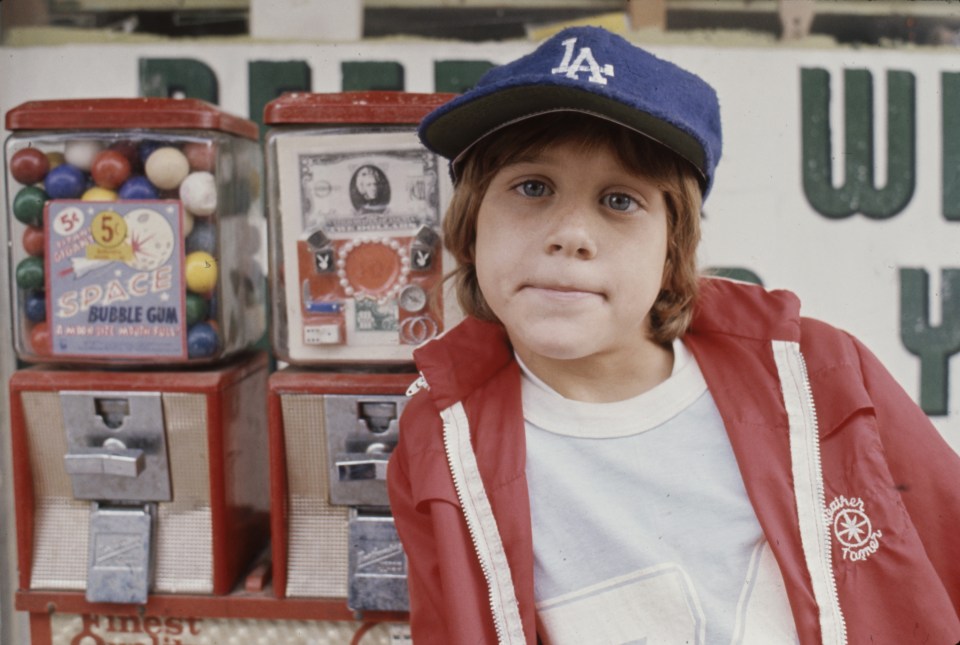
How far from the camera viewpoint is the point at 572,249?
127 centimetres

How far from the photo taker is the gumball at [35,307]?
1912mm

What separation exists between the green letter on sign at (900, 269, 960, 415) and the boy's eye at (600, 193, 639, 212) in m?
1.61

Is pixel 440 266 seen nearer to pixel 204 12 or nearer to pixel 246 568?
pixel 246 568

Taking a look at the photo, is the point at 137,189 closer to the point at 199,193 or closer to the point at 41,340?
the point at 199,193

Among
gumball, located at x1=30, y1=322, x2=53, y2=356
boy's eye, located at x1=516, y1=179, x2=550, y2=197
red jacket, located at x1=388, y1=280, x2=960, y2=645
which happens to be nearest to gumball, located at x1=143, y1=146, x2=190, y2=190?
gumball, located at x1=30, y1=322, x2=53, y2=356

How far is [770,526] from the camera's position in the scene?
1329 millimetres

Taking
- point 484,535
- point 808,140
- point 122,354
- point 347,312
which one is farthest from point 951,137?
point 122,354

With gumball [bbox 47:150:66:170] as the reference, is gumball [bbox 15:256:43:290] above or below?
below

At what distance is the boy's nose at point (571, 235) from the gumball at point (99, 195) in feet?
3.59

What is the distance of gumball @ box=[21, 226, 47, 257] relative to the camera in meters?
1.89

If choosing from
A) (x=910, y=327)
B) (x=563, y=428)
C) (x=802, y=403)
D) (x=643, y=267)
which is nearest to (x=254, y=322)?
(x=563, y=428)

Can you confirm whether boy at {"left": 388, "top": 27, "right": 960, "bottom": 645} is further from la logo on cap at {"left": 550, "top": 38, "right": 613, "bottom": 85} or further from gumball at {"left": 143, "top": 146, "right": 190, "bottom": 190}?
gumball at {"left": 143, "top": 146, "right": 190, "bottom": 190}

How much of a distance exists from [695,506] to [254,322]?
4.11ft

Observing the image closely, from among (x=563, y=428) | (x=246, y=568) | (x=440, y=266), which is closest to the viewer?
(x=563, y=428)
